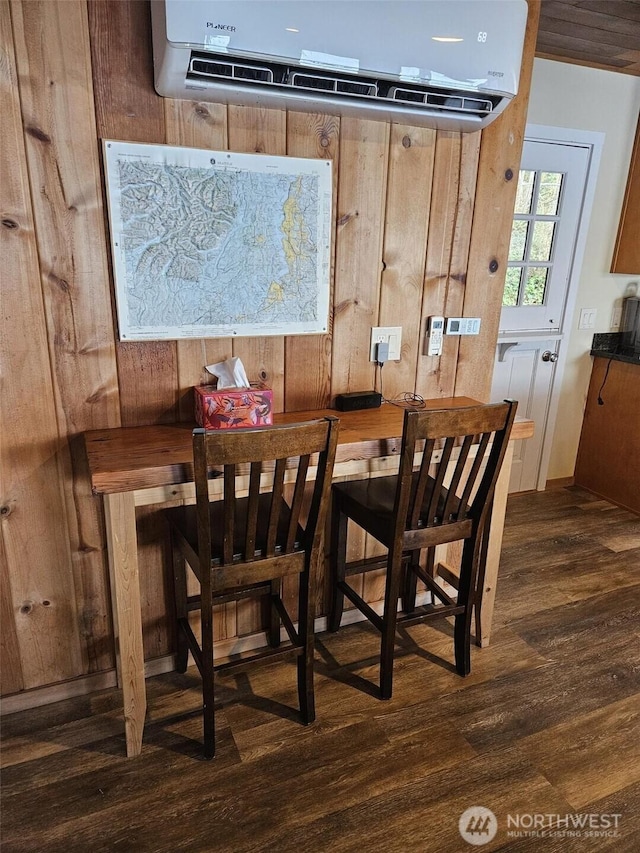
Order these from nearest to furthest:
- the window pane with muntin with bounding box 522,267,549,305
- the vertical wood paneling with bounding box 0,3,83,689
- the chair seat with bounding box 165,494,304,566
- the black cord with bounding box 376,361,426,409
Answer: the vertical wood paneling with bounding box 0,3,83,689 < the chair seat with bounding box 165,494,304,566 < the black cord with bounding box 376,361,426,409 < the window pane with muntin with bounding box 522,267,549,305

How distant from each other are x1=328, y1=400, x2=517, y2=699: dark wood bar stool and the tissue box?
1.46 feet

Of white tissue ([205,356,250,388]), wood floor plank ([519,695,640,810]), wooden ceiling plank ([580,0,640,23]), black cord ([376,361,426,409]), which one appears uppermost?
wooden ceiling plank ([580,0,640,23])

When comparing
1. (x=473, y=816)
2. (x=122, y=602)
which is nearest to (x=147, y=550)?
(x=122, y=602)

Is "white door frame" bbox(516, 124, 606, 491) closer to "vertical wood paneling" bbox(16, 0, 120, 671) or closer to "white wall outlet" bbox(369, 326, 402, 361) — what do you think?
"white wall outlet" bbox(369, 326, 402, 361)

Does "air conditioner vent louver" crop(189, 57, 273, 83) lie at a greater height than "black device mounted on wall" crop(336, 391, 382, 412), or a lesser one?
greater

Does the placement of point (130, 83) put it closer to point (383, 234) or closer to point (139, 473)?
point (383, 234)

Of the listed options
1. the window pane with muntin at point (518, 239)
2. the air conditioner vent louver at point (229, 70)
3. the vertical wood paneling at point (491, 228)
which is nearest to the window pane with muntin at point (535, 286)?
the window pane with muntin at point (518, 239)

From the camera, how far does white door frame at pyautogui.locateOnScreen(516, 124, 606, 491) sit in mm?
3129

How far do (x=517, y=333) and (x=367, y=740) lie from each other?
2.40 metres

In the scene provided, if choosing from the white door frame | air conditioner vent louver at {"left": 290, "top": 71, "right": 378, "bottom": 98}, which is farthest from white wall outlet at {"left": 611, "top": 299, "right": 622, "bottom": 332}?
air conditioner vent louver at {"left": 290, "top": 71, "right": 378, "bottom": 98}

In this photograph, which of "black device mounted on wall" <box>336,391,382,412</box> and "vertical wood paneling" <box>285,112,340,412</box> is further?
"black device mounted on wall" <box>336,391,382,412</box>

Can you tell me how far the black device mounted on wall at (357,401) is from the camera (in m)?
2.10

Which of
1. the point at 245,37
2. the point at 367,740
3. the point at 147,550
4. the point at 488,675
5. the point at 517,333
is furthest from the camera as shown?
the point at 517,333

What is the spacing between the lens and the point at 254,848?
1526 millimetres
